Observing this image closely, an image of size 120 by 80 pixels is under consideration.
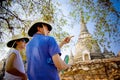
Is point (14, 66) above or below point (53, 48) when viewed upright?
below

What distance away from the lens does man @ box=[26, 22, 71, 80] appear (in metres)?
1.55

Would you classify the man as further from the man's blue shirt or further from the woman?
the woman

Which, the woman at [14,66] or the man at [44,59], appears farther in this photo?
the woman at [14,66]

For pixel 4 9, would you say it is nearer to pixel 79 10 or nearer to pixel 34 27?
pixel 79 10

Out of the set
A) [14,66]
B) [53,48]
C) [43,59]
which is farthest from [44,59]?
[14,66]

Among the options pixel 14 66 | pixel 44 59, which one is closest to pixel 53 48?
pixel 44 59

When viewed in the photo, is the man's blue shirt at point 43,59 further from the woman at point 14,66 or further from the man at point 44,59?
the woman at point 14,66

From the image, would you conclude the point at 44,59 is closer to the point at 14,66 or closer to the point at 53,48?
the point at 53,48

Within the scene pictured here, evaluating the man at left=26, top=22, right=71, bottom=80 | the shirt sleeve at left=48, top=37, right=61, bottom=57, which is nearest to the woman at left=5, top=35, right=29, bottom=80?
the man at left=26, top=22, right=71, bottom=80

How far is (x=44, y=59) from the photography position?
1.61m

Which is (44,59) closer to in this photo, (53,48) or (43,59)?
(43,59)

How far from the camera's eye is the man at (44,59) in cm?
155

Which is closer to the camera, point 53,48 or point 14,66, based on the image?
point 53,48

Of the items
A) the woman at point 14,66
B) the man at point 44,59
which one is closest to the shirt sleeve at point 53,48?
the man at point 44,59
